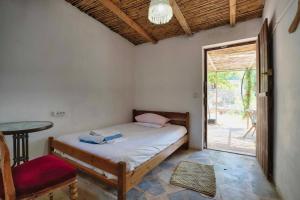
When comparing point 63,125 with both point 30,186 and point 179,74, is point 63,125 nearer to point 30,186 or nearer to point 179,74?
point 30,186

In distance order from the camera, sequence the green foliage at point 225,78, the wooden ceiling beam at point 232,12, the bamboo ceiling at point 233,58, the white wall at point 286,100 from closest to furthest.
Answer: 1. the white wall at point 286,100
2. the wooden ceiling beam at point 232,12
3. the bamboo ceiling at point 233,58
4. the green foliage at point 225,78

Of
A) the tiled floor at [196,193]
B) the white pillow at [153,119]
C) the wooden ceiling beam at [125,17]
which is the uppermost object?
the wooden ceiling beam at [125,17]

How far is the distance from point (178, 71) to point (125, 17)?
5.02ft

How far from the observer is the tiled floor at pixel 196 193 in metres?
1.76

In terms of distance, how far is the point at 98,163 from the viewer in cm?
172

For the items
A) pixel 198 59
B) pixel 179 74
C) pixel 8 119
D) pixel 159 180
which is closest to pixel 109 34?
pixel 179 74

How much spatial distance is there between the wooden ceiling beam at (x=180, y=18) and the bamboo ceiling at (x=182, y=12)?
0.05m

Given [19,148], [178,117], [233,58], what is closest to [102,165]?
[19,148]

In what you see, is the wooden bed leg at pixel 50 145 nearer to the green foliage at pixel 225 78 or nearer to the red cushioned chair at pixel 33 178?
the red cushioned chair at pixel 33 178

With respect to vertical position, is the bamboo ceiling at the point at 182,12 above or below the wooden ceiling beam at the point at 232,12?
above

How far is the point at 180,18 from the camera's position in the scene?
285 centimetres

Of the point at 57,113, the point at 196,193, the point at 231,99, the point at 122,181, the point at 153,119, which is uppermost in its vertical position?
the point at 231,99

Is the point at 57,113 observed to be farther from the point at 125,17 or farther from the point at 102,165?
the point at 125,17

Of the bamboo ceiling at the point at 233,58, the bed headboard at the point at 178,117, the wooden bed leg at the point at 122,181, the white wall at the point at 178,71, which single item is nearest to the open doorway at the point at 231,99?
the bamboo ceiling at the point at 233,58
